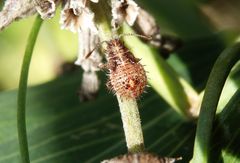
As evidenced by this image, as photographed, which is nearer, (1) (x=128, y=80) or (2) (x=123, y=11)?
(1) (x=128, y=80)

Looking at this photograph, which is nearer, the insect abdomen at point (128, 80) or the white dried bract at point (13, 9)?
the insect abdomen at point (128, 80)

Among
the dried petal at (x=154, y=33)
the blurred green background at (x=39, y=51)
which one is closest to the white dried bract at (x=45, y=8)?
the dried petal at (x=154, y=33)

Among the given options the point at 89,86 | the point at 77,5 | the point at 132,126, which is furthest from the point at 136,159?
the point at 89,86

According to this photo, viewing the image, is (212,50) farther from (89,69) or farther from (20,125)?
(20,125)

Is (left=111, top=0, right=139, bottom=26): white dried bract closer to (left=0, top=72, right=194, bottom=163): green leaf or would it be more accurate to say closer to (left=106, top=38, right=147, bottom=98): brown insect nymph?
(left=106, top=38, right=147, bottom=98): brown insect nymph

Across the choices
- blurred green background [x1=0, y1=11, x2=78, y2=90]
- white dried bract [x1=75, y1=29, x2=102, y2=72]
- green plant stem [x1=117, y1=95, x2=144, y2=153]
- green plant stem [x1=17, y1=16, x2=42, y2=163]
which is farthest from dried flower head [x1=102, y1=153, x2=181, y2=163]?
blurred green background [x1=0, y1=11, x2=78, y2=90]

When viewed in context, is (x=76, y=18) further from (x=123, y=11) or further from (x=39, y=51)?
(x=39, y=51)

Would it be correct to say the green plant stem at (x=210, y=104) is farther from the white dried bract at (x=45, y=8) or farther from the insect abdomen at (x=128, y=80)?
the white dried bract at (x=45, y=8)
